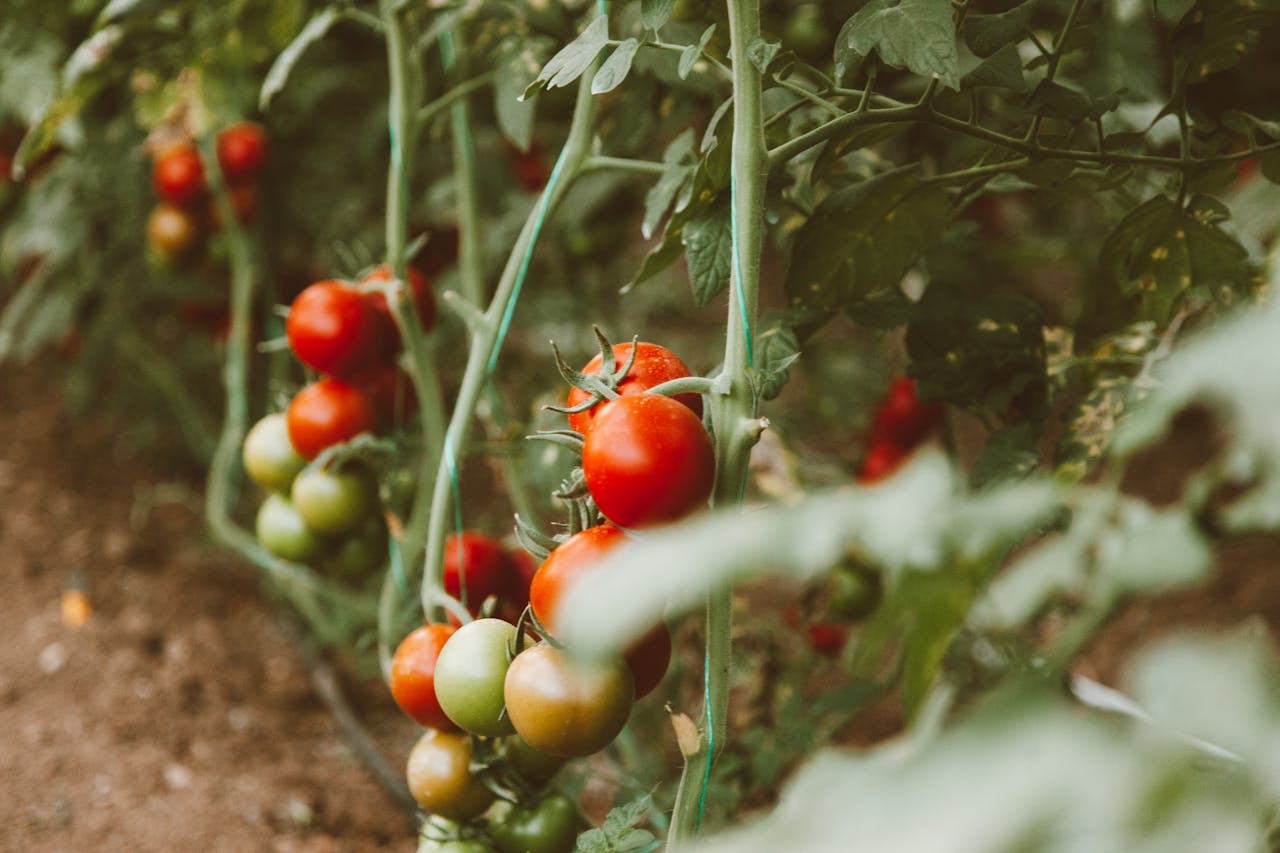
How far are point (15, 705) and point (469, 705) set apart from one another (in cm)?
96

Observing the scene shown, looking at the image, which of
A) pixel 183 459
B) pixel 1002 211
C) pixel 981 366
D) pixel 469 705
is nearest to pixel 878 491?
pixel 469 705

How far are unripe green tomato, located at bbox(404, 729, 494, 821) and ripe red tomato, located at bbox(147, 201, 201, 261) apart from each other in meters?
1.00

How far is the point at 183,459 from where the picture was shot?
6.31ft

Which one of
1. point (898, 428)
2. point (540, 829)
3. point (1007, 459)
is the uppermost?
point (1007, 459)

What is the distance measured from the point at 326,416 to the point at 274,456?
3.9 inches

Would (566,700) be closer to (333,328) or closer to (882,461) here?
(333,328)

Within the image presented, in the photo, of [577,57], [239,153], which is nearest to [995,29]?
[577,57]

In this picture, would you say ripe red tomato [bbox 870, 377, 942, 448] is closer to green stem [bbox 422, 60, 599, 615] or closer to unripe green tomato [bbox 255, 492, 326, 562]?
green stem [bbox 422, 60, 599, 615]

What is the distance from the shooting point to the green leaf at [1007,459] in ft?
2.64

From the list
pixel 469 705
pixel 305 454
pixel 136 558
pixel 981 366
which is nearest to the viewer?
pixel 469 705

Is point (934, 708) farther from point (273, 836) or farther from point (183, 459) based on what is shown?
point (183, 459)

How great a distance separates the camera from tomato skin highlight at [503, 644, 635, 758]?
0.60 meters

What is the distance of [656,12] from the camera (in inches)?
25.7

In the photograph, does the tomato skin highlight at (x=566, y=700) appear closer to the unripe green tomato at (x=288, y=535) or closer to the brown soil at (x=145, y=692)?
the unripe green tomato at (x=288, y=535)
